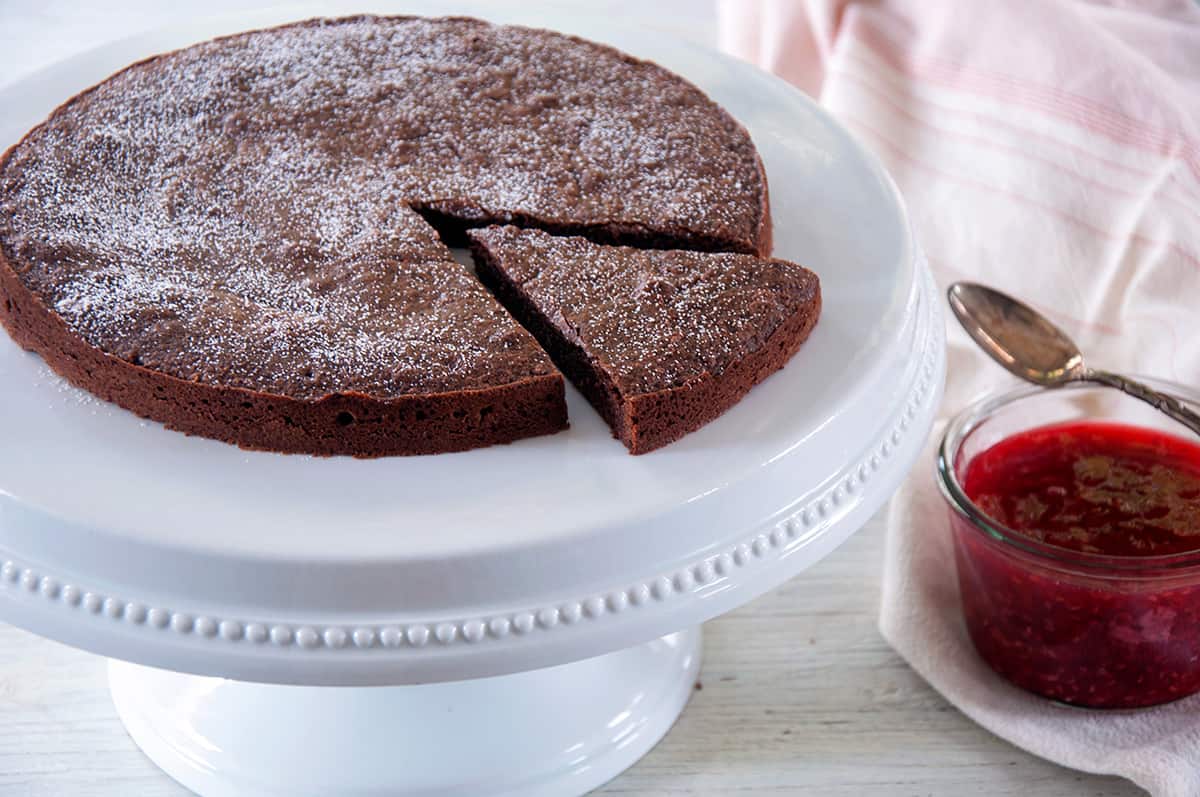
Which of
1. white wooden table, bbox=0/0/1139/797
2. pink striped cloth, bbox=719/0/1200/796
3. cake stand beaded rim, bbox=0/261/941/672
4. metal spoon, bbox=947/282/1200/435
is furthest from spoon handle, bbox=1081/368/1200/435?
cake stand beaded rim, bbox=0/261/941/672

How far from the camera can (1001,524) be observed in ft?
5.74

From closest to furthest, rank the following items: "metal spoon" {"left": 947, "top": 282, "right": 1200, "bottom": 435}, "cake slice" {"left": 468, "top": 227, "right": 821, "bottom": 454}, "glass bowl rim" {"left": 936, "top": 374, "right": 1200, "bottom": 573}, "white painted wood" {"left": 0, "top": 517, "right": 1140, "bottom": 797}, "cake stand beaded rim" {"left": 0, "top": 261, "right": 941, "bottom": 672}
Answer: "cake stand beaded rim" {"left": 0, "top": 261, "right": 941, "bottom": 672}, "cake slice" {"left": 468, "top": 227, "right": 821, "bottom": 454}, "glass bowl rim" {"left": 936, "top": 374, "right": 1200, "bottom": 573}, "white painted wood" {"left": 0, "top": 517, "right": 1140, "bottom": 797}, "metal spoon" {"left": 947, "top": 282, "right": 1200, "bottom": 435}

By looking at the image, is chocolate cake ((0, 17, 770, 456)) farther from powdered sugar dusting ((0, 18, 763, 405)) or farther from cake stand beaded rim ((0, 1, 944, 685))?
cake stand beaded rim ((0, 1, 944, 685))

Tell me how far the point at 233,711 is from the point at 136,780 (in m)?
0.16

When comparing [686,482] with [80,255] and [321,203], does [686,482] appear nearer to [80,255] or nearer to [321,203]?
[321,203]

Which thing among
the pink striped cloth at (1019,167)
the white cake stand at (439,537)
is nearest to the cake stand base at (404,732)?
the white cake stand at (439,537)

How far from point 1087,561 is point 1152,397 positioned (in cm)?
35

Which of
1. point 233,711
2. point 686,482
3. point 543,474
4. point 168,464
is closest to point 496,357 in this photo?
point 543,474

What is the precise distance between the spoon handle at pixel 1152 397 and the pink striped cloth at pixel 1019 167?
0.32m

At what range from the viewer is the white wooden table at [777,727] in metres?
1.76

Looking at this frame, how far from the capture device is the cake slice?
143cm

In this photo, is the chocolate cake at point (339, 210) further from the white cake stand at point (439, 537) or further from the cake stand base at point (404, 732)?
the cake stand base at point (404, 732)

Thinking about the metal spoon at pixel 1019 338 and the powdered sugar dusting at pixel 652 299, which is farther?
the metal spoon at pixel 1019 338

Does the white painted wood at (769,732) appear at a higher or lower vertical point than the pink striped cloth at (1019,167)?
lower
